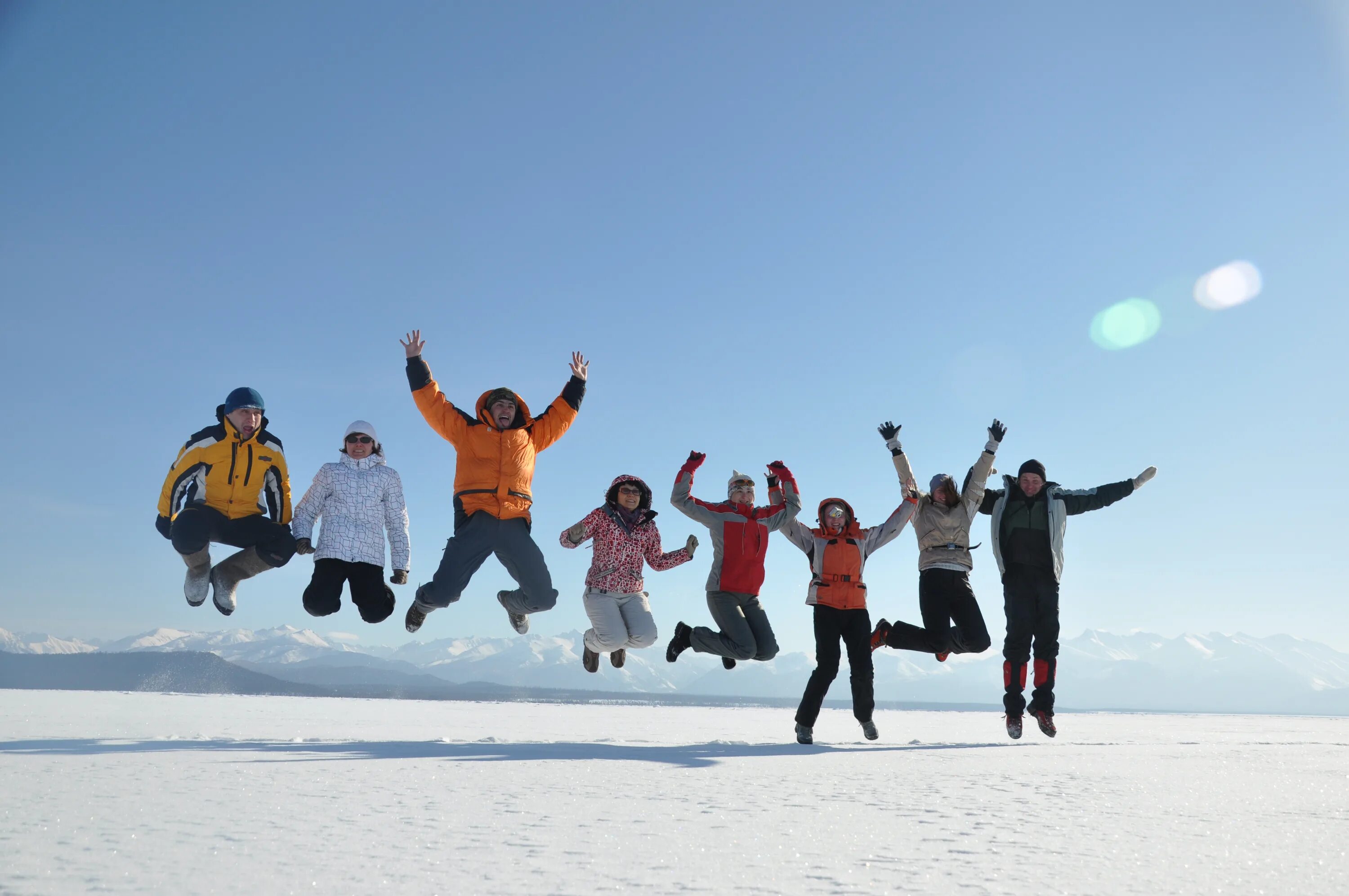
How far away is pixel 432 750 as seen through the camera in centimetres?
604

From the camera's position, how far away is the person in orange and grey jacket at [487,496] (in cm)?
827

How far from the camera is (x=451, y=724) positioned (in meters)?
9.45

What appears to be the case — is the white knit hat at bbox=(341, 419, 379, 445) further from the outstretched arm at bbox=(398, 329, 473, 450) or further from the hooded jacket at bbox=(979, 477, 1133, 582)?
the hooded jacket at bbox=(979, 477, 1133, 582)

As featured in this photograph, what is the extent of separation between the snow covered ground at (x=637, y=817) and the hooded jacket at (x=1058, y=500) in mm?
2680

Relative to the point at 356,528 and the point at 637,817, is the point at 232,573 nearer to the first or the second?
the point at 356,528

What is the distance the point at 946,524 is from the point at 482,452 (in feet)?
17.6

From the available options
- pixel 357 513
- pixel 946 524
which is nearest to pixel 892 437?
pixel 946 524

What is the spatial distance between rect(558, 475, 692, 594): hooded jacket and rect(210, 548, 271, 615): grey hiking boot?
123 inches

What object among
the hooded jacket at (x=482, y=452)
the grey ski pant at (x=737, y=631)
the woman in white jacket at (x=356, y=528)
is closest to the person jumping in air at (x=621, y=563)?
the grey ski pant at (x=737, y=631)

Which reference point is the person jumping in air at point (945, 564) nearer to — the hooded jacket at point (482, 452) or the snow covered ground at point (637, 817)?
the snow covered ground at point (637, 817)

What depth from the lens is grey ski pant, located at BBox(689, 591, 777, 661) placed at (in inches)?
359

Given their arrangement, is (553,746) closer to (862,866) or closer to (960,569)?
(862,866)

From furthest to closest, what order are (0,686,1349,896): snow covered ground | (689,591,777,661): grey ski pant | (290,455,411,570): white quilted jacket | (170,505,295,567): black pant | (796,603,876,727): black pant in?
(689,591,777,661): grey ski pant < (290,455,411,570): white quilted jacket < (796,603,876,727): black pant < (170,505,295,567): black pant < (0,686,1349,896): snow covered ground

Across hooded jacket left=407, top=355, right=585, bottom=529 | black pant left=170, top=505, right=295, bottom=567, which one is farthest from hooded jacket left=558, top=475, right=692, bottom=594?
black pant left=170, top=505, right=295, bottom=567
